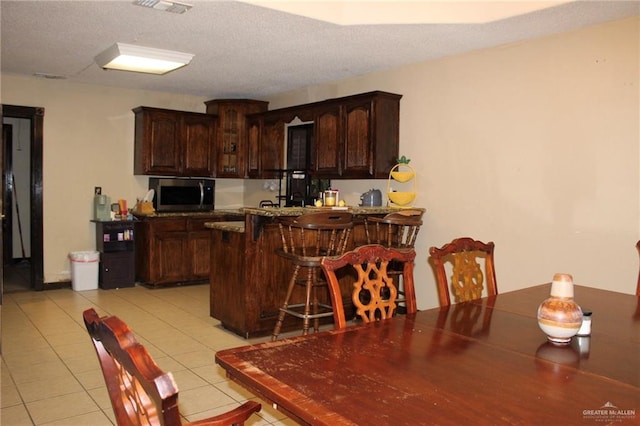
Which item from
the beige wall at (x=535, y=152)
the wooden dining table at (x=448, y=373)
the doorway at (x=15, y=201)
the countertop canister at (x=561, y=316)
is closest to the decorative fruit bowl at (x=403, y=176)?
the beige wall at (x=535, y=152)

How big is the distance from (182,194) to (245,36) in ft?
9.85

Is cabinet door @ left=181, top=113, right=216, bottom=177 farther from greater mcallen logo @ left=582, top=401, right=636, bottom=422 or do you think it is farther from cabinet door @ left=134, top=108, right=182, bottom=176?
greater mcallen logo @ left=582, top=401, right=636, bottom=422

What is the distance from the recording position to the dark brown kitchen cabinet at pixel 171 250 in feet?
19.8

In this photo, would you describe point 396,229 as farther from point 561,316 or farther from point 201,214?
point 561,316

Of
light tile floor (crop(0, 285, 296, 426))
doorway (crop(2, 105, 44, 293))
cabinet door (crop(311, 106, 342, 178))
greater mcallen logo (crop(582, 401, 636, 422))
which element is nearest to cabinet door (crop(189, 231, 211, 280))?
light tile floor (crop(0, 285, 296, 426))

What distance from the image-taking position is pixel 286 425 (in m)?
2.76

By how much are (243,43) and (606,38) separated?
2732 millimetres

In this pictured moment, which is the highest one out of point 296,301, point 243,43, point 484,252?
point 243,43

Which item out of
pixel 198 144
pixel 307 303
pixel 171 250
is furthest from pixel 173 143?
pixel 307 303

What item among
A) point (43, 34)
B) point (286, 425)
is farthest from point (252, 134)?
point (286, 425)

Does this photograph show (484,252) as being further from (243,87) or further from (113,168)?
(113,168)

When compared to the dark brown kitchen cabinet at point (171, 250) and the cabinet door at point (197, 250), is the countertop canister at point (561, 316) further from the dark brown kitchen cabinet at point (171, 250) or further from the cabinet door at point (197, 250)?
the cabinet door at point (197, 250)

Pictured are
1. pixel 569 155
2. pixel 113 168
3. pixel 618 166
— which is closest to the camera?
pixel 618 166

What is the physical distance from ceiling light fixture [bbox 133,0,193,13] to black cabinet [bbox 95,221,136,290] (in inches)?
129
